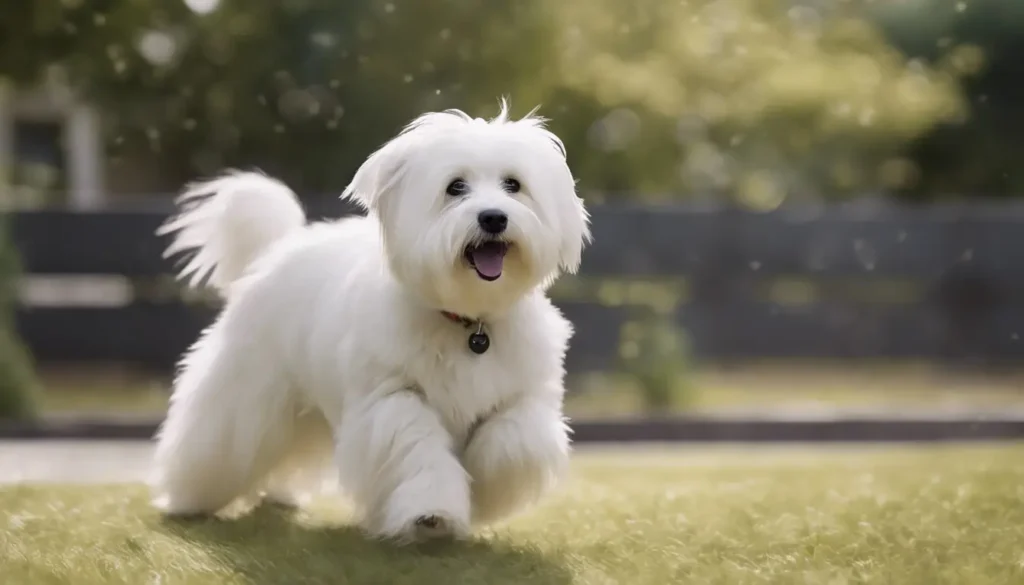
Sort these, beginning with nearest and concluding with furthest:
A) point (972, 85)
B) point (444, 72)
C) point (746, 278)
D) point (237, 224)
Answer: point (237, 224) < point (746, 278) < point (444, 72) < point (972, 85)

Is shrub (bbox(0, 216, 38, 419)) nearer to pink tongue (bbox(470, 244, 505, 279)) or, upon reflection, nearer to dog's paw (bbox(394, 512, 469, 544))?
dog's paw (bbox(394, 512, 469, 544))

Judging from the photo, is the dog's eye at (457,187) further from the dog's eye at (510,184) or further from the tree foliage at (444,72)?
the tree foliage at (444,72)

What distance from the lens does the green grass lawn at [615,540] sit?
387 centimetres

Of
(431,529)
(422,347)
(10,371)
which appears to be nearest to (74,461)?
(10,371)

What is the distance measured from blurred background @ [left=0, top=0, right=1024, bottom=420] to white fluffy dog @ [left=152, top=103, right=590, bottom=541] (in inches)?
182

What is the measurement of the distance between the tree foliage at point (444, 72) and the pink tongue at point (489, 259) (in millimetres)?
8907

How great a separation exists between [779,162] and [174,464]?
642 inches

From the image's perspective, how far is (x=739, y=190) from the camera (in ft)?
66.6

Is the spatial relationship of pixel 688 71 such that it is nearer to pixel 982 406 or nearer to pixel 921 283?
pixel 921 283

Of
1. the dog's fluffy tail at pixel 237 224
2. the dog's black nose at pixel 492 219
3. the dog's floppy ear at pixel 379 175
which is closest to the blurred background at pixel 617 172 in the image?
the dog's fluffy tail at pixel 237 224

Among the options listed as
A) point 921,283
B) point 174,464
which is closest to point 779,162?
point 921,283

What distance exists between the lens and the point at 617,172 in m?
16.8

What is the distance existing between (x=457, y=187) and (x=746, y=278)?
294 inches

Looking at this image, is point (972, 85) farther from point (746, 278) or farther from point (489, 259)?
point (489, 259)
